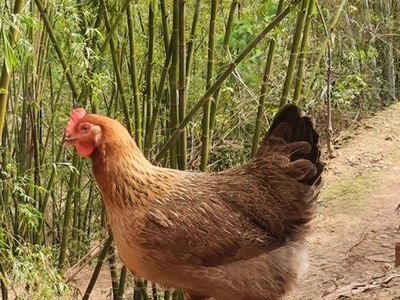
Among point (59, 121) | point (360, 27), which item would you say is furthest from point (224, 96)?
point (360, 27)

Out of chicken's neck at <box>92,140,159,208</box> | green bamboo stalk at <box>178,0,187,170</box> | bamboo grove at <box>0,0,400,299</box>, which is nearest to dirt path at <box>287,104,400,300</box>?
bamboo grove at <box>0,0,400,299</box>

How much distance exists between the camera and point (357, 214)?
560 centimetres

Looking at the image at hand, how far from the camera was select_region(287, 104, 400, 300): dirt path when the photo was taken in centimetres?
489

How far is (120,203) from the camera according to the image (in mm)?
3188

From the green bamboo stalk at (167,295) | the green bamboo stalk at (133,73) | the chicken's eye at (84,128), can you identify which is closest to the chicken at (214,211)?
the chicken's eye at (84,128)

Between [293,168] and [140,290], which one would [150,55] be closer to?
[293,168]

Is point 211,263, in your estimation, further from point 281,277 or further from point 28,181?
point 28,181

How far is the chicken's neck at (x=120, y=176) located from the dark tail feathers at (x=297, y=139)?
24.6 inches

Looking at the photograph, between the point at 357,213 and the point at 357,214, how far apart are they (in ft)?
0.04

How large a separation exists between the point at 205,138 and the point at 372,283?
130 centimetres

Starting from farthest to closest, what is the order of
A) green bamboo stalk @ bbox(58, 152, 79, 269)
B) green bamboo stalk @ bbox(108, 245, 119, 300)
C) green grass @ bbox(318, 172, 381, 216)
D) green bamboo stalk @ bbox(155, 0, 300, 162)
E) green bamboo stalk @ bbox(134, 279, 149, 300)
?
1. green grass @ bbox(318, 172, 381, 216)
2. green bamboo stalk @ bbox(108, 245, 119, 300)
3. green bamboo stalk @ bbox(134, 279, 149, 300)
4. green bamboo stalk @ bbox(58, 152, 79, 269)
5. green bamboo stalk @ bbox(155, 0, 300, 162)

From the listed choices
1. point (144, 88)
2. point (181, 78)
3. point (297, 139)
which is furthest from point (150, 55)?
point (144, 88)

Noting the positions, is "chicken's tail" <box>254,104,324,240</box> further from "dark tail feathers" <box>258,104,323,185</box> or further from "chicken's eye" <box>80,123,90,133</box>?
"chicken's eye" <box>80,123,90,133</box>

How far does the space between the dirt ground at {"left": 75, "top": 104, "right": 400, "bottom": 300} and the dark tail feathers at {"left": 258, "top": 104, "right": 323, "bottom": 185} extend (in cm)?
82
